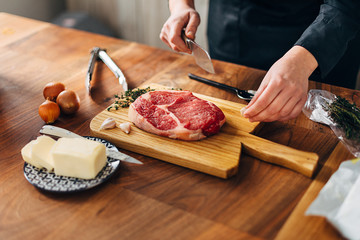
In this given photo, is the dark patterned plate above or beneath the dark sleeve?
beneath

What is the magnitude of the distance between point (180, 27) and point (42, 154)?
85cm

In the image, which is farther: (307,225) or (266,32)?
(266,32)

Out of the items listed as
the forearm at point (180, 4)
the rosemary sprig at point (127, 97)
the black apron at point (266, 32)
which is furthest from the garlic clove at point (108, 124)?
the black apron at point (266, 32)

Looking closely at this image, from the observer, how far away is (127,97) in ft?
4.81

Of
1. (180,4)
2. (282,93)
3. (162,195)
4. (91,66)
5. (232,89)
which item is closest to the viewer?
(162,195)

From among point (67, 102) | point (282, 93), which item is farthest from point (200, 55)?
point (67, 102)

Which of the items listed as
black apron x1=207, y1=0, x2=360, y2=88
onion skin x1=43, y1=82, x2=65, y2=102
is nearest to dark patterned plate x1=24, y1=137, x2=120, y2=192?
onion skin x1=43, y1=82, x2=65, y2=102

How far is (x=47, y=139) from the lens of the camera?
1096 mm

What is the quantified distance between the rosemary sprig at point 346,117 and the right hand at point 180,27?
656mm

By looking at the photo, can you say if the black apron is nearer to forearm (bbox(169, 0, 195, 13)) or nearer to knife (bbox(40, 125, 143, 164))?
forearm (bbox(169, 0, 195, 13))

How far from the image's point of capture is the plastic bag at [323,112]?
120cm

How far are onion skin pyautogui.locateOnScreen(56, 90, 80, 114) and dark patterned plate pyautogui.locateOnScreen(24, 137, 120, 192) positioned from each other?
0.33m

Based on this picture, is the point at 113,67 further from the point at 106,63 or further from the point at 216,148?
the point at 216,148

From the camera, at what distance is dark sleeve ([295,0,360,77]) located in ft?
4.32
